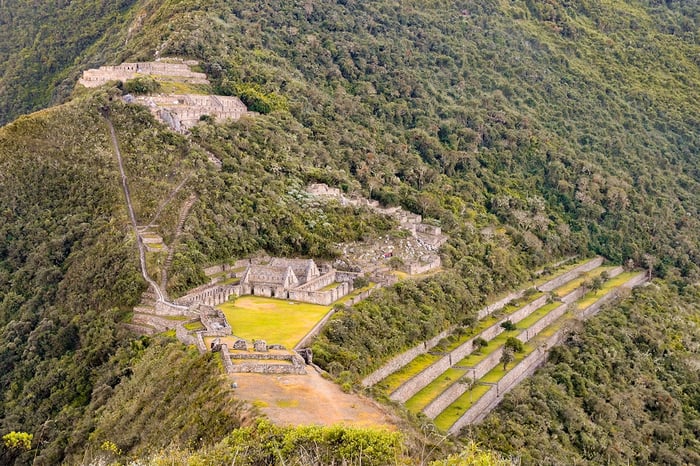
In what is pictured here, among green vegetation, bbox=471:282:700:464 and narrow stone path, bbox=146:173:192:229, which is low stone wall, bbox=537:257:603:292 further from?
narrow stone path, bbox=146:173:192:229

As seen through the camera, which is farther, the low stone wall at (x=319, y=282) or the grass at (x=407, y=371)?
the low stone wall at (x=319, y=282)

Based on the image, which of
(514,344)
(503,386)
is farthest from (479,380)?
(514,344)

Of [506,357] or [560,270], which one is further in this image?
[560,270]

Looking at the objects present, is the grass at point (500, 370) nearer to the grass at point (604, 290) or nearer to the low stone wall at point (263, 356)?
the grass at point (604, 290)

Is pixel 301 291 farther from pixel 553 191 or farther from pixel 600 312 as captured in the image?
pixel 553 191

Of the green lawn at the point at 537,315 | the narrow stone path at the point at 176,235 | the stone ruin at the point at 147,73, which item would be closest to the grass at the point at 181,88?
the stone ruin at the point at 147,73

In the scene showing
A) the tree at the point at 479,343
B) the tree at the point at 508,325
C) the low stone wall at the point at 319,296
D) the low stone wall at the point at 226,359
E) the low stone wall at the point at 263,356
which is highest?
the low stone wall at the point at 226,359

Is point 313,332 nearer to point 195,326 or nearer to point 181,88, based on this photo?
point 195,326
